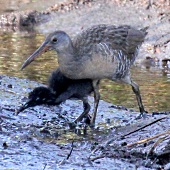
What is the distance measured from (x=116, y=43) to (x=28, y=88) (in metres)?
2.03

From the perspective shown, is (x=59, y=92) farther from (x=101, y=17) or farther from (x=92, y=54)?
(x=101, y=17)

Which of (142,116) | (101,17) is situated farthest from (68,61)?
(101,17)

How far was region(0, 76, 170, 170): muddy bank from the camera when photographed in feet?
22.5

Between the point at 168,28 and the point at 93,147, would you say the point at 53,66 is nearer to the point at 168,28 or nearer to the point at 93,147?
the point at 168,28

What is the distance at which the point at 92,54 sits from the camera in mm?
9062

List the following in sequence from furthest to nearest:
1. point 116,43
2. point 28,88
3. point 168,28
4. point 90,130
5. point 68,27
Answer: point 68,27
point 168,28
point 28,88
point 116,43
point 90,130

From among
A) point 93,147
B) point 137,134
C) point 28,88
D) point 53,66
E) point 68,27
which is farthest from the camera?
point 68,27

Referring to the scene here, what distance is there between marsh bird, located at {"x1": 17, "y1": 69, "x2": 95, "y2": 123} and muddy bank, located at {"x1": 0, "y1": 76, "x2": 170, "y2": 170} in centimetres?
23

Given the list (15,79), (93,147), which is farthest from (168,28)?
(93,147)

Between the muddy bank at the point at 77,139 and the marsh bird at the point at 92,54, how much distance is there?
53 centimetres

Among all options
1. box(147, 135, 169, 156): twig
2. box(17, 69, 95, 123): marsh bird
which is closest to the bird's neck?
box(17, 69, 95, 123): marsh bird

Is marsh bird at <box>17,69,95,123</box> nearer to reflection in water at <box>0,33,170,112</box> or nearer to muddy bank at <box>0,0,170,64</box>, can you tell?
reflection in water at <box>0,33,170,112</box>

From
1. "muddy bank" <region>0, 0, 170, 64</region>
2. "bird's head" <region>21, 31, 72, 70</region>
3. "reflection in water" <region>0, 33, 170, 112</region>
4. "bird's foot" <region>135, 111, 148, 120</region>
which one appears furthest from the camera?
"muddy bank" <region>0, 0, 170, 64</region>

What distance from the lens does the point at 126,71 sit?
958 cm
